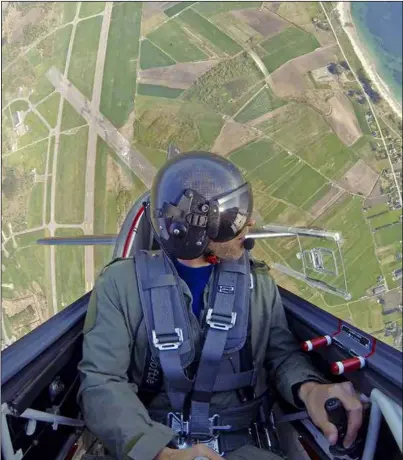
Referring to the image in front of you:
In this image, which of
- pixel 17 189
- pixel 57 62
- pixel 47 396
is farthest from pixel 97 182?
pixel 47 396

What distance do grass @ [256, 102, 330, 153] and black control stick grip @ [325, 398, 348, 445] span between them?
9.68m

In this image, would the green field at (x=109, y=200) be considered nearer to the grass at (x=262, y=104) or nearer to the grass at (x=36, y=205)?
the grass at (x=36, y=205)

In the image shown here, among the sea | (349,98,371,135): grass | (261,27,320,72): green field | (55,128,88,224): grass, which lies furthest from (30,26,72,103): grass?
the sea

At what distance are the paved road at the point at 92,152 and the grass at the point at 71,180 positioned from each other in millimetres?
107

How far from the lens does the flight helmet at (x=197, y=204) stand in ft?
5.29

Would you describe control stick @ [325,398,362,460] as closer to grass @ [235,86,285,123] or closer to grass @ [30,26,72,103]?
grass @ [235,86,285,123]

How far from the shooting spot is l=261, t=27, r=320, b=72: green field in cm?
1173

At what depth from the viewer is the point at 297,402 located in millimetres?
1691

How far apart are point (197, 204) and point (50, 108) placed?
1093cm

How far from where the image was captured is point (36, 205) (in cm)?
1073

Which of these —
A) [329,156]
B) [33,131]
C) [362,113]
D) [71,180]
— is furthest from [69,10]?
[362,113]

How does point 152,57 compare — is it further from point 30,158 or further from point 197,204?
point 197,204

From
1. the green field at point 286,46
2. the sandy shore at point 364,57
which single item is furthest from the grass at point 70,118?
the sandy shore at point 364,57

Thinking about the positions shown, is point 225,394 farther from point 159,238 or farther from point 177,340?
point 159,238
